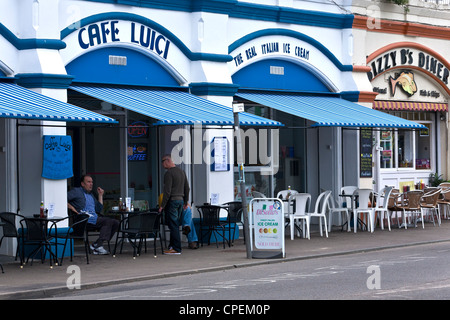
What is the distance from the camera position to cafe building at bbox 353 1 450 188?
22.4 m

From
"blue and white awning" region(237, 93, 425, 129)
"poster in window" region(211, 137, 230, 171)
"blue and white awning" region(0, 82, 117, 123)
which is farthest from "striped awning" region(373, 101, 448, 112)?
"blue and white awning" region(0, 82, 117, 123)

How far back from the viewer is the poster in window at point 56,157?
1536 cm

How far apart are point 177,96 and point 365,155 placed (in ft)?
20.0

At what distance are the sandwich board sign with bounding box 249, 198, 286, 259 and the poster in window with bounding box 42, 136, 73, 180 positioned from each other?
340cm

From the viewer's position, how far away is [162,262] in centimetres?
1509

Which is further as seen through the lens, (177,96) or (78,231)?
(177,96)

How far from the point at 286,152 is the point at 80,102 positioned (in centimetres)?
623

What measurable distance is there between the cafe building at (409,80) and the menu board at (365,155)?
98 cm

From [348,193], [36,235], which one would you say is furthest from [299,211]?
[36,235]

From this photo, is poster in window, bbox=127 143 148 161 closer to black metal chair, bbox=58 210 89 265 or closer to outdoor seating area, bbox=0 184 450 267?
outdoor seating area, bbox=0 184 450 267
